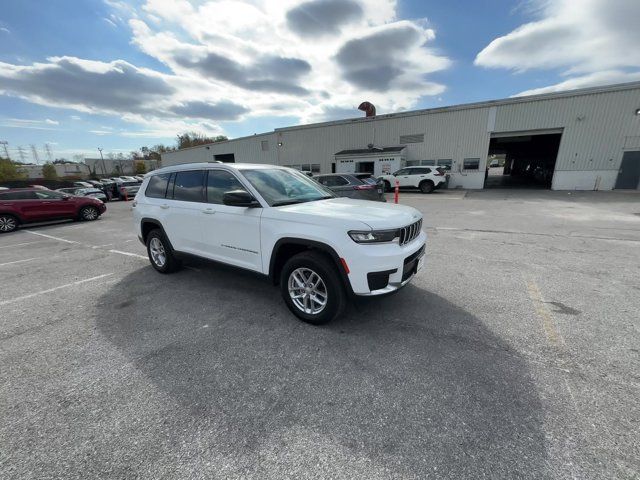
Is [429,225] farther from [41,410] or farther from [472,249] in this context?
[41,410]

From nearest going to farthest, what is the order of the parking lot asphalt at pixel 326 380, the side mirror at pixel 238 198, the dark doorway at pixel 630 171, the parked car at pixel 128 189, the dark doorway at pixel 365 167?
1. the parking lot asphalt at pixel 326 380
2. the side mirror at pixel 238 198
3. the dark doorway at pixel 630 171
4. the parked car at pixel 128 189
5. the dark doorway at pixel 365 167

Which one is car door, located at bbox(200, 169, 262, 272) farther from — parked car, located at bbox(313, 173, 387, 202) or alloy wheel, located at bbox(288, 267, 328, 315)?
parked car, located at bbox(313, 173, 387, 202)

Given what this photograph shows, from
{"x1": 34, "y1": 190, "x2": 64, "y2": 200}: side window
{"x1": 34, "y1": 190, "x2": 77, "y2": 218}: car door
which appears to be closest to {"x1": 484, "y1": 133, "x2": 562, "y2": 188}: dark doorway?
{"x1": 34, "y1": 190, "x2": 77, "y2": 218}: car door

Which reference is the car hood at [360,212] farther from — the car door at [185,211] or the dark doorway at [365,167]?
the dark doorway at [365,167]

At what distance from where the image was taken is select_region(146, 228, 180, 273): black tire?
4880mm

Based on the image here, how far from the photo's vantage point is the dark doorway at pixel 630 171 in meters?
16.9

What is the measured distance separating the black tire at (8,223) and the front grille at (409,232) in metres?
14.6

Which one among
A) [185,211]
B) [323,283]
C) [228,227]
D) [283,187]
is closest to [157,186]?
[185,211]

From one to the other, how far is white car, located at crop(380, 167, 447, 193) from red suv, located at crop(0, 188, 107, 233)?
54.8ft

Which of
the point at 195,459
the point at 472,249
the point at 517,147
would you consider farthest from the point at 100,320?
the point at 517,147

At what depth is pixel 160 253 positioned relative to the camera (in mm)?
5145

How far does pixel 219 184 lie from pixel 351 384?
2.99 m

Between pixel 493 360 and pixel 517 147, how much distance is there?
36.3 meters

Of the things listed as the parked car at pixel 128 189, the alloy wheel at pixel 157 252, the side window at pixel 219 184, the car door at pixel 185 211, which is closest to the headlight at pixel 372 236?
the side window at pixel 219 184
